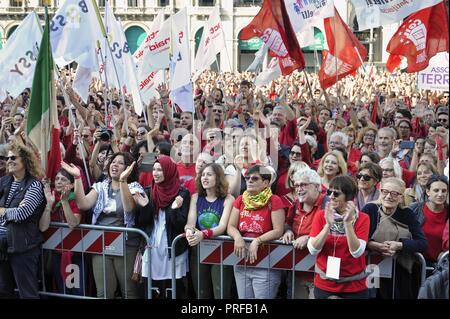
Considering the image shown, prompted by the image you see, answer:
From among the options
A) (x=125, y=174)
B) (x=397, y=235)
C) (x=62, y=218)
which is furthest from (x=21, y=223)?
(x=397, y=235)

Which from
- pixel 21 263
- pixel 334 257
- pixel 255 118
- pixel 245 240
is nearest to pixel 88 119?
pixel 255 118

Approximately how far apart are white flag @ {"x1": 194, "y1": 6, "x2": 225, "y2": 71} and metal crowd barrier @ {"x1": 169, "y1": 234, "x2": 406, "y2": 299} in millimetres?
7160

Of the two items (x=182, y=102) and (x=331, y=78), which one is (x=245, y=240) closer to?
(x=182, y=102)

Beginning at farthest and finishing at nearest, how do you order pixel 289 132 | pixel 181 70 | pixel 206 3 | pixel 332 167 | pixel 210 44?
pixel 206 3
pixel 210 44
pixel 181 70
pixel 289 132
pixel 332 167

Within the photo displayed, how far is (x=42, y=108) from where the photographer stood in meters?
6.41

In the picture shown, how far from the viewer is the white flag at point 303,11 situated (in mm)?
11148

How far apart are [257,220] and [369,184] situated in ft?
3.55

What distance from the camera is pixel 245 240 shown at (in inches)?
217

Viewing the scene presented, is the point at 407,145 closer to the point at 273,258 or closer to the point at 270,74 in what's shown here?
the point at 273,258

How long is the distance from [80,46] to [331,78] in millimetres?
4054

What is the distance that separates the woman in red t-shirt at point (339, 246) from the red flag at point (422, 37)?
5030 mm

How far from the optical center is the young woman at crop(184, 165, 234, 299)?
574 centimetres

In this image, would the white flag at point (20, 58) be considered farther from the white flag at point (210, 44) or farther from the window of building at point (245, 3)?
the window of building at point (245, 3)

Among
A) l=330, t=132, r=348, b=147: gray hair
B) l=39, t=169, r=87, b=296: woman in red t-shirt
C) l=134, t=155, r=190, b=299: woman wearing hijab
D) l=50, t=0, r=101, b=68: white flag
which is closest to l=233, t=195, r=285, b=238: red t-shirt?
l=134, t=155, r=190, b=299: woman wearing hijab
